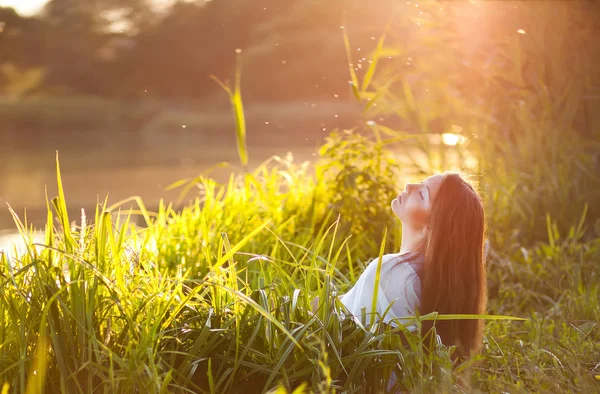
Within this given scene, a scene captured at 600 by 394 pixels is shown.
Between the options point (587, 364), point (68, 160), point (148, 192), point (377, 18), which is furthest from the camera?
point (68, 160)

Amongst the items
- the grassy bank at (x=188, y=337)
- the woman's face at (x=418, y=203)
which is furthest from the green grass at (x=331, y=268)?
the woman's face at (x=418, y=203)

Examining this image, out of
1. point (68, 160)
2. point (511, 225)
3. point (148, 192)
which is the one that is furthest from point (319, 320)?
point (68, 160)

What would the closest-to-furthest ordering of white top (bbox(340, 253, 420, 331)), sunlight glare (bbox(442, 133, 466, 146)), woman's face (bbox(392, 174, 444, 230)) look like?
white top (bbox(340, 253, 420, 331)) < woman's face (bbox(392, 174, 444, 230)) < sunlight glare (bbox(442, 133, 466, 146))

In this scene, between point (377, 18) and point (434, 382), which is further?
point (377, 18)

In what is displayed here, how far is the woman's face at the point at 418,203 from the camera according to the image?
108 inches

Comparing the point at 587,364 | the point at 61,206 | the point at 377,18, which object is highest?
the point at 377,18

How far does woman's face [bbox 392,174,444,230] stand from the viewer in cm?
275

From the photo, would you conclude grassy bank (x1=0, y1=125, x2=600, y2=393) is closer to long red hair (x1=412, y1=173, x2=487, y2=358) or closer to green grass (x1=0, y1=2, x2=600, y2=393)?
green grass (x1=0, y1=2, x2=600, y2=393)

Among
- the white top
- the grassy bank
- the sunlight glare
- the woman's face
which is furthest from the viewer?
the sunlight glare

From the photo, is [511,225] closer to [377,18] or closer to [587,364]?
[377,18]

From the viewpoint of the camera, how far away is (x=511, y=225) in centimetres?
516

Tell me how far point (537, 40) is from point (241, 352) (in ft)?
14.5

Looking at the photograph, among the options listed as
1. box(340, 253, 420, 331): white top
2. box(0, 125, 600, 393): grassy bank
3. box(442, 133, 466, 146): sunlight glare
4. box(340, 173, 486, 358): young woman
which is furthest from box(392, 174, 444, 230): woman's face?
box(442, 133, 466, 146): sunlight glare

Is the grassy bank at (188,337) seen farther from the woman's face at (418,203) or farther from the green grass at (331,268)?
the woman's face at (418,203)
